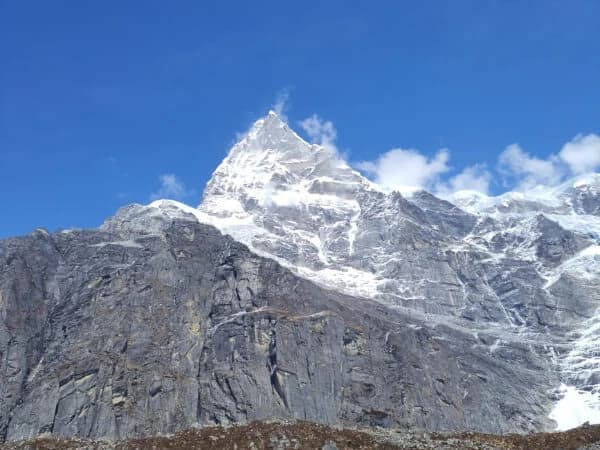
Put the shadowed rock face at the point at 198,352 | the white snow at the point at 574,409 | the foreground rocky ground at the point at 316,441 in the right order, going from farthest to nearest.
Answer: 1. the white snow at the point at 574,409
2. the shadowed rock face at the point at 198,352
3. the foreground rocky ground at the point at 316,441

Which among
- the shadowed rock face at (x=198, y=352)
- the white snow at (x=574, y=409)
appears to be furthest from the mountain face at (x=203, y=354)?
the white snow at (x=574, y=409)

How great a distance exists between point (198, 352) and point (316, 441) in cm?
8549

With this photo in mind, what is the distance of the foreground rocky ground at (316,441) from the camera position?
169 feet

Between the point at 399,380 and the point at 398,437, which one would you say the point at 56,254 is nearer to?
the point at 399,380

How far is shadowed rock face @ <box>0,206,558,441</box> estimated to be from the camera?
122812 millimetres

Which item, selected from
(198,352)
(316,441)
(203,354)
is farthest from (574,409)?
(316,441)

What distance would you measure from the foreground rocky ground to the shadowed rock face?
65.6 m

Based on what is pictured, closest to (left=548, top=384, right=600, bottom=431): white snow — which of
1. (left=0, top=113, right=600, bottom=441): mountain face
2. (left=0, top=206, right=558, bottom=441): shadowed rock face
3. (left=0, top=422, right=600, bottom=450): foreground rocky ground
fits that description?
(left=0, top=113, right=600, bottom=441): mountain face

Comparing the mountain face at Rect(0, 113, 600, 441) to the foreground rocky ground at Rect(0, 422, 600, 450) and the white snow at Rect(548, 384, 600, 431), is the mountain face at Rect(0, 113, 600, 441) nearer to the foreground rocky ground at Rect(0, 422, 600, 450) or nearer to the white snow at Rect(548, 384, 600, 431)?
the white snow at Rect(548, 384, 600, 431)

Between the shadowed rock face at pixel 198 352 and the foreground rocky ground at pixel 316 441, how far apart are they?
65.6 meters

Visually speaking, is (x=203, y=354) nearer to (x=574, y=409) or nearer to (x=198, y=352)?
(x=198, y=352)

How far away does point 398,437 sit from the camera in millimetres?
55062

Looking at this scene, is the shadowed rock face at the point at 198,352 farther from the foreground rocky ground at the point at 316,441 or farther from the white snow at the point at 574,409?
the foreground rocky ground at the point at 316,441

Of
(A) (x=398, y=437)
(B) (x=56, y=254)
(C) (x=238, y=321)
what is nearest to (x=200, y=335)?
(C) (x=238, y=321)
